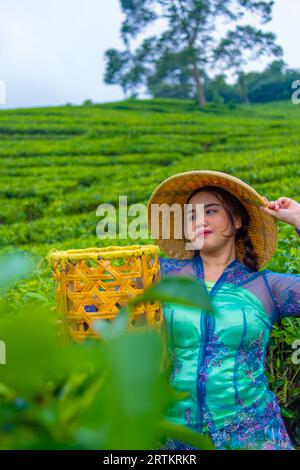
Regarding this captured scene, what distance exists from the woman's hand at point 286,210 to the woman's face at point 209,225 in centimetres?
13

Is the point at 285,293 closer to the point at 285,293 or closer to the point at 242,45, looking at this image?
the point at 285,293

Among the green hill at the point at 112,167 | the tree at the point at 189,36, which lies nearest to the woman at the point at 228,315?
the green hill at the point at 112,167

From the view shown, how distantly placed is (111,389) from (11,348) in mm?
56

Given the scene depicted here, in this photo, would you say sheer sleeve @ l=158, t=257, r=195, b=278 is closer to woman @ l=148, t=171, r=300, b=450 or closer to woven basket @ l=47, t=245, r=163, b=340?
woman @ l=148, t=171, r=300, b=450

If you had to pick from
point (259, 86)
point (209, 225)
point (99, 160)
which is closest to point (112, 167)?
point (99, 160)

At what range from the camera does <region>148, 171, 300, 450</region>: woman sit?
4.63ft

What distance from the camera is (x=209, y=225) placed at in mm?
1642

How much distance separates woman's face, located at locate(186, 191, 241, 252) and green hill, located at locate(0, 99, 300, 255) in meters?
2.59

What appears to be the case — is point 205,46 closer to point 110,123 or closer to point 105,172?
point 110,123

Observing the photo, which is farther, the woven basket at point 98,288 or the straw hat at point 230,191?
the straw hat at point 230,191

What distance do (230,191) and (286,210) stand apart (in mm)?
176

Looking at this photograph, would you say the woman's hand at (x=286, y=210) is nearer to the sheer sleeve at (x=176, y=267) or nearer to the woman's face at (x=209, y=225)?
the woman's face at (x=209, y=225)

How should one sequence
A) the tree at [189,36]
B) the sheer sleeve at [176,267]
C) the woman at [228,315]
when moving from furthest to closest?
the tree at [189,36]
the sheer sleeve at [176,267]
the woman at [228,315]

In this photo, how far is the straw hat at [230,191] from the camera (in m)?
1.68
